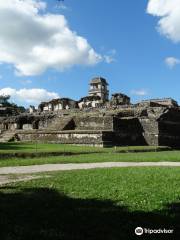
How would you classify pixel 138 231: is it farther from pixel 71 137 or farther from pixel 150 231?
pixel 71 137

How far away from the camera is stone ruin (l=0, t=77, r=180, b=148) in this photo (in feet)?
105

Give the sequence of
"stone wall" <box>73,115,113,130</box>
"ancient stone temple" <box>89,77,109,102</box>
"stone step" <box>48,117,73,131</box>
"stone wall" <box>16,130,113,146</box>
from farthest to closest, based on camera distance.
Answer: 1. "ancient stone temple" <box>89,77,109,102</box>
2. "stone step" <box>48,117,73,131</box>
3. "stone wall" <box>73,115,113,130</box>
4. "stone wall" <box>16,130,113,146</box>

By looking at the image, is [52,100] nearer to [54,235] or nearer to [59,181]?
[59,181]

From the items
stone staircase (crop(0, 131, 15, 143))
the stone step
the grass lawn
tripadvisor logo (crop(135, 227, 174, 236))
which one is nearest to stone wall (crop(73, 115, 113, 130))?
the stone step

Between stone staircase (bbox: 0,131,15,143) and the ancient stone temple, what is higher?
the ancient stone temple

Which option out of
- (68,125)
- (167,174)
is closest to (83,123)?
(68,125)

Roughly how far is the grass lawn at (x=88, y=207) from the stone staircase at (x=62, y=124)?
965 inches

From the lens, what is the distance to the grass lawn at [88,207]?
6105 millimetres

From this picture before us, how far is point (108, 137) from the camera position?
3114 centimetres

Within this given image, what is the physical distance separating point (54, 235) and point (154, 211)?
91.8 inches

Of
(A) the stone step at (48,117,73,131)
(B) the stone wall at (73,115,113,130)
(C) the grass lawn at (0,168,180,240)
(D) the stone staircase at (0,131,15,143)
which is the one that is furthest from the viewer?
(D) the stone staircase at (0,131,15,143)

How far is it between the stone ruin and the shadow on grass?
862 inches

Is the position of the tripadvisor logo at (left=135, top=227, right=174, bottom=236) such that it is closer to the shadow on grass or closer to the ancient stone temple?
the shadow on grass

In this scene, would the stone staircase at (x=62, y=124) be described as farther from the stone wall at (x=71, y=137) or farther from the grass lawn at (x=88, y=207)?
the grass lawn at (x=88, y=207)
